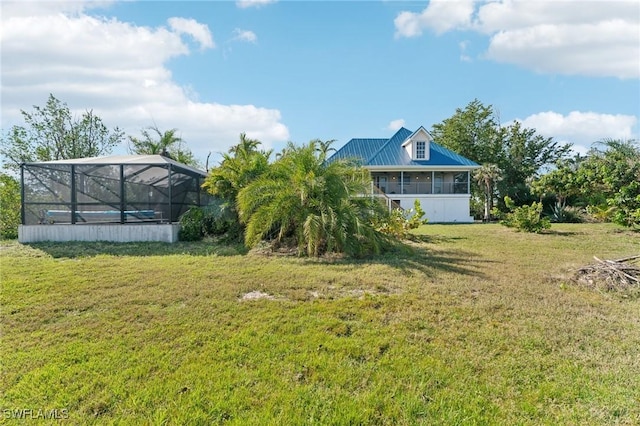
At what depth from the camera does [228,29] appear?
9.24m

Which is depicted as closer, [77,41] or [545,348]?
[545,348]

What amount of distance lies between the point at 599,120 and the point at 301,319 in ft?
85.4

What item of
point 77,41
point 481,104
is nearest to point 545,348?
point 77,41

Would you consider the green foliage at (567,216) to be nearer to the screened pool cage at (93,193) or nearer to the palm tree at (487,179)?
the palm tree at (487,179)

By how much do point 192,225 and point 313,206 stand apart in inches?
195

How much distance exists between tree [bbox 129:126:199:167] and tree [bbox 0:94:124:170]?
222 cm

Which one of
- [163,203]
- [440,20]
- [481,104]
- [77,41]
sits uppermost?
[481,104]

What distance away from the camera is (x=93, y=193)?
34.4 ft

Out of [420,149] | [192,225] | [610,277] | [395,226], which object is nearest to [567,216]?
[420,149]

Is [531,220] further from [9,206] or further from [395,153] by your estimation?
[9,206]

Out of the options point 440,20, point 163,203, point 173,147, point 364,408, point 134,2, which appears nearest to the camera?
point 364,408

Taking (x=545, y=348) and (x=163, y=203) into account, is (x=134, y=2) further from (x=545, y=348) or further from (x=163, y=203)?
(x=545, y=348)

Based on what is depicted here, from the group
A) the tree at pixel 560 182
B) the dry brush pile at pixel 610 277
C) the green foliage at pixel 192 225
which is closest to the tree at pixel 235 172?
the green foliage at pixel 192 225

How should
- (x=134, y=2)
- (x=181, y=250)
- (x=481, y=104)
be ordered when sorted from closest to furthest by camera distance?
(x=134, y=2) < (x=181, y=250) < (x=481, y=104)
